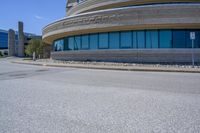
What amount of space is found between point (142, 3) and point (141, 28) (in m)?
5.37

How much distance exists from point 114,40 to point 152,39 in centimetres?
479

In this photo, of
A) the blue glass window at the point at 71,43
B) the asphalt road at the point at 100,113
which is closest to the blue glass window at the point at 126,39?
the blue glass window at the point at 71,43

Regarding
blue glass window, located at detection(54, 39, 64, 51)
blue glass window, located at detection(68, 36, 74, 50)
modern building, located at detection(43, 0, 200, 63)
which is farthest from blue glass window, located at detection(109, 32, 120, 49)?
blue glass window, located at detection(54, 39, 64, 51)

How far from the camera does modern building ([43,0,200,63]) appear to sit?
26.1 metres

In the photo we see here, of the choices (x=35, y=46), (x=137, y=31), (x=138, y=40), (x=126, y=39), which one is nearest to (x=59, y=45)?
(x=126, y=39)

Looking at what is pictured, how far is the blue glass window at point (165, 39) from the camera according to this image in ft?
90.4

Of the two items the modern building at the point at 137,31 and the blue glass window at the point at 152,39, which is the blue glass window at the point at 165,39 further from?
the blue glass window at the point at 152,39

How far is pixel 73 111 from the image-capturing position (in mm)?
6355

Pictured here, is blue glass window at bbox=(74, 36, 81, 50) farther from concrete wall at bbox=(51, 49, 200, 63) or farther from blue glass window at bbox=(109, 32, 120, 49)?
blue glass window at bbox=(109, 32, 120, 49)

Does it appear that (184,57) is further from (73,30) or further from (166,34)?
(73,30)

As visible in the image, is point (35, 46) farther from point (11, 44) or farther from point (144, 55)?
point (144, 55)

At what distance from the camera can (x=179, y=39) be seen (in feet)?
90.0

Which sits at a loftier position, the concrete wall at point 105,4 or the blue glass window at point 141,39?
the concrete wall at point 105,4

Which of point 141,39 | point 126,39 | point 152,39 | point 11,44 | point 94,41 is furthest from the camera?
point 11,44
